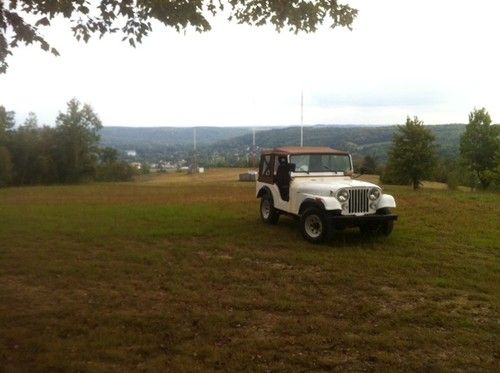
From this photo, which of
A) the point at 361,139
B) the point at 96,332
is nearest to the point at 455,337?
the point at 96,332

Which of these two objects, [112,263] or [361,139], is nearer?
[112,263]

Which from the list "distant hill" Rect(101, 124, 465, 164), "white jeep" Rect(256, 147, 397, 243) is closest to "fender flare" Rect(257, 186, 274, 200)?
"white jeep" Rect(256, 147, 397, 243)

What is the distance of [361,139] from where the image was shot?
352 ft

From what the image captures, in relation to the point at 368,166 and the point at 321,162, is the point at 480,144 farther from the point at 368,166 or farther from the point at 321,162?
the point at 321,162

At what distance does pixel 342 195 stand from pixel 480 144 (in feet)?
137

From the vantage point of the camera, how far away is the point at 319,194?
9.54m

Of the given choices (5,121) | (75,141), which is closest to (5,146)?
(5,121)

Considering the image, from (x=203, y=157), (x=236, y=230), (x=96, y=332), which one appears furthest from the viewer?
(x=203, y=157)

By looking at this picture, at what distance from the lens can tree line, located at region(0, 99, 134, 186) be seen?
58.1 m

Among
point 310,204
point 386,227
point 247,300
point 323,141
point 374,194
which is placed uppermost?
point 323,141

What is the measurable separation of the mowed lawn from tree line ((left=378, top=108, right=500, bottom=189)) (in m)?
28.1

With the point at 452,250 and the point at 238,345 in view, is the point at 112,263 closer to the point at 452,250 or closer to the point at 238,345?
the point at 238,345

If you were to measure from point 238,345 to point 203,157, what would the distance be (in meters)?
124

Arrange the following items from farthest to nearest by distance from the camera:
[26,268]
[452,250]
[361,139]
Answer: [361,139] → [452,250] → [26,268]
